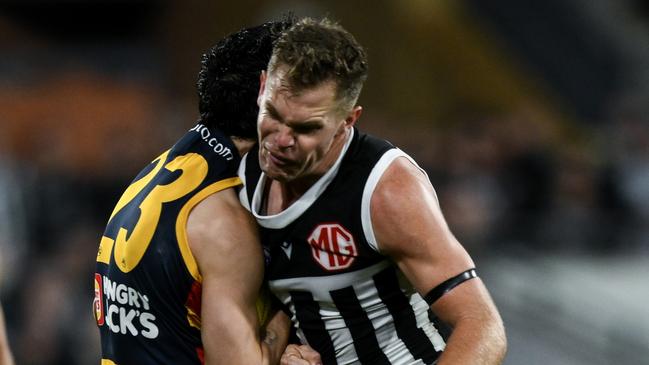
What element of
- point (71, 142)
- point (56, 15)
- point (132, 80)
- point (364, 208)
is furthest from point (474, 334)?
point (56, 15)

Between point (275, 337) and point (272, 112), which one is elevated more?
point (272, 112)

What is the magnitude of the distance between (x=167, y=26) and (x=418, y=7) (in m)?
3.26

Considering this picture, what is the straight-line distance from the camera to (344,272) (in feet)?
12.3

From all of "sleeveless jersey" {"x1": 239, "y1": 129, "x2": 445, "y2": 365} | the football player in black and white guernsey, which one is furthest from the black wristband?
"sleeveless jersey" {"x1": 239, "y1": 129, "x2": 445, "y2": 365}

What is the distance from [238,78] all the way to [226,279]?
2.27 ft

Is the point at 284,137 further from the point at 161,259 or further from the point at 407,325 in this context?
the point at 407,325

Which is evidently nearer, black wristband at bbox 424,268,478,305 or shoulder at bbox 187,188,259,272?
black wristband at bbox 424,268,478,305

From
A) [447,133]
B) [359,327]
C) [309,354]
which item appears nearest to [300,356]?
[309,354]

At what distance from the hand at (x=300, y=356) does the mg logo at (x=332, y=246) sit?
1.17 feet

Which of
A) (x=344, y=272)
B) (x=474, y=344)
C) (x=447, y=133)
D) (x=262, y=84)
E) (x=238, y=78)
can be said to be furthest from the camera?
(x=447, y=133)

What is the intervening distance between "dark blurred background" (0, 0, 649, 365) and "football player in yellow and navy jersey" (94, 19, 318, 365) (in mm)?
4772

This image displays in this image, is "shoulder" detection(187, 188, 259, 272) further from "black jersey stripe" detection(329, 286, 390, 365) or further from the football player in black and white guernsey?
"black jersey stripe" detection(329, 286, 390, 365)

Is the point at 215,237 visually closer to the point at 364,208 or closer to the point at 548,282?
the point at 364,208

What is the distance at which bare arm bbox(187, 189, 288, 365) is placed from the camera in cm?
364
